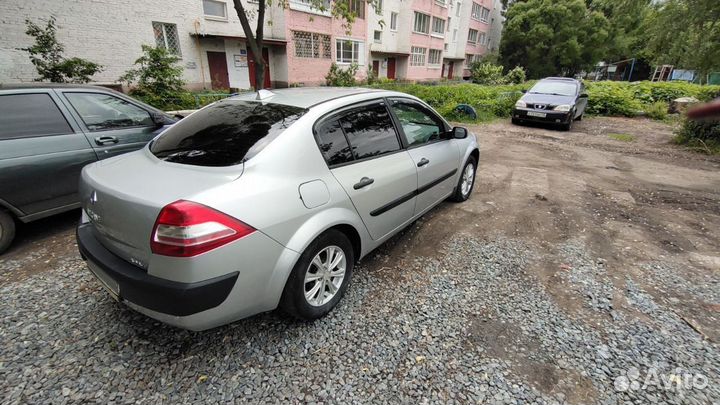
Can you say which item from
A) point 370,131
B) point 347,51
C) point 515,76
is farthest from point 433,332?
point 515,76

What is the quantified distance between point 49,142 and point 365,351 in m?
3.69

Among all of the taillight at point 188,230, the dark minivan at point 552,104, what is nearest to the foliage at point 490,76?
the dark minivan at point 552,104

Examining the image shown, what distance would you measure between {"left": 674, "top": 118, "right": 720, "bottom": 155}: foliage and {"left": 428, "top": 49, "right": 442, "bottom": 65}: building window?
26.2m

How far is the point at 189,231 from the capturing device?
1660mm

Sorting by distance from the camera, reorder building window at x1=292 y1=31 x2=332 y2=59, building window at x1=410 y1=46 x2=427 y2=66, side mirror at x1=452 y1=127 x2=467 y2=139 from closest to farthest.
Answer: side mirror at x1=452 y1=127 x2=467 y2=139, building window at x1=292 y1=31 x2=332 y2=59, building window at x1=410 y1=46 x2=427 y2=66

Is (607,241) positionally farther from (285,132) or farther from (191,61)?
(191,61)

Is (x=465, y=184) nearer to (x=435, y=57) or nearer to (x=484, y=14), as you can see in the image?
(x=435, y=57)

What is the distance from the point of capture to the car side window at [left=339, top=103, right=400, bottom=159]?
103 inches

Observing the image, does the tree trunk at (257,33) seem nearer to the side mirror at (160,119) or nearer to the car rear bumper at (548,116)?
the side mirror at (160,119)

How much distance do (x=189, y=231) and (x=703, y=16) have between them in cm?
1303

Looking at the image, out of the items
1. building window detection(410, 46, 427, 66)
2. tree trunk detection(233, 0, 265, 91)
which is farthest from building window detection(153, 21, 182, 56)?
building window detection(410, 46, 427, 66)

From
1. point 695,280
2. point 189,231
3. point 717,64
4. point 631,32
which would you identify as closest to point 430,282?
point 189,231

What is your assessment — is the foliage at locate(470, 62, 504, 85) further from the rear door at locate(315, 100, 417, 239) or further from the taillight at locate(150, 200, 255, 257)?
the taillight at locate(150, 200, 255, 257)

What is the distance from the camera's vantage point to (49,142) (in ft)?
10.6
